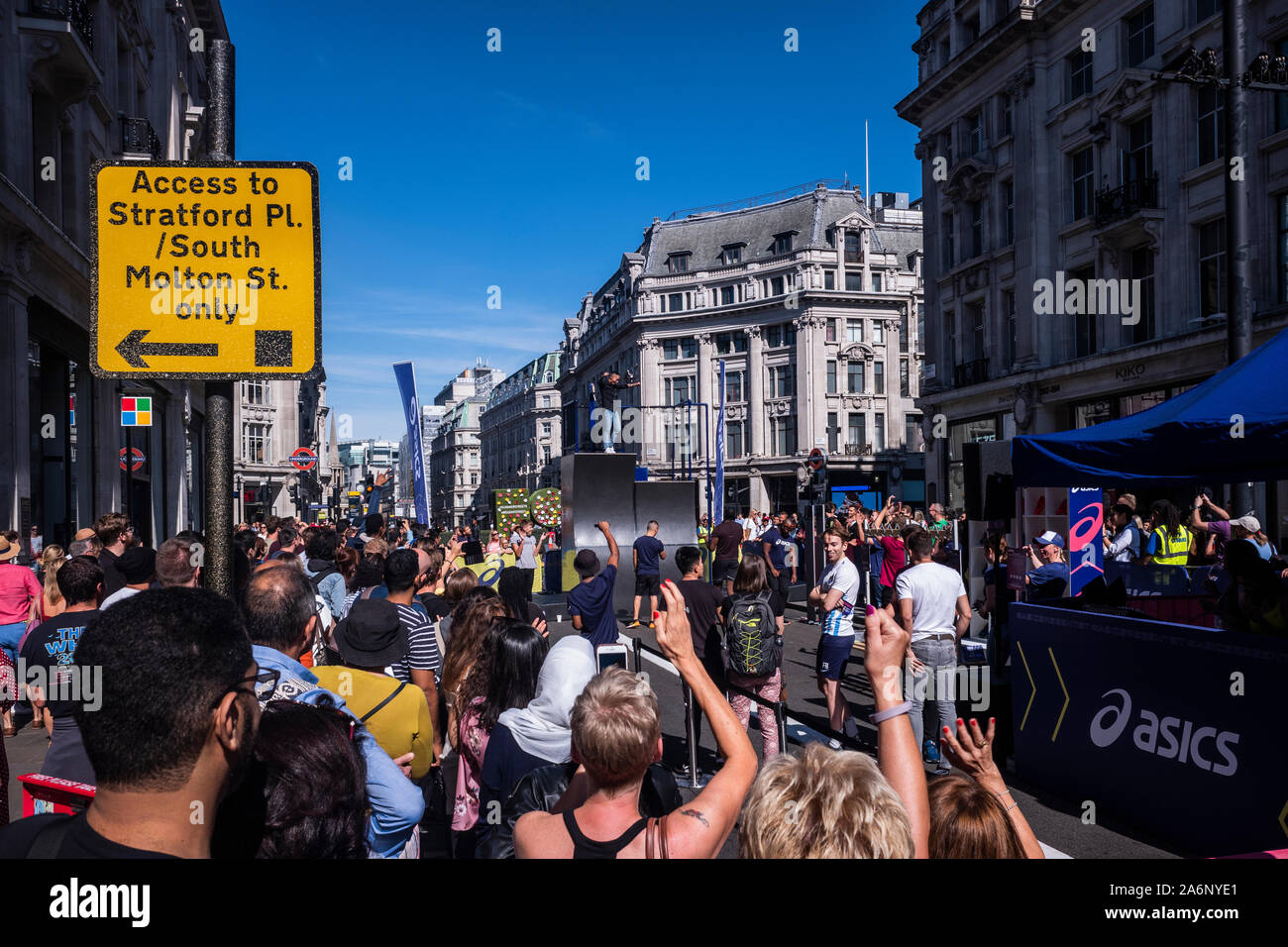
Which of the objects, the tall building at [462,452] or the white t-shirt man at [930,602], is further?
the tall building at [462,452]

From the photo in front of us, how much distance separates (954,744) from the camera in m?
2.71

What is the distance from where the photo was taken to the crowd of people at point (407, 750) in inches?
70.7

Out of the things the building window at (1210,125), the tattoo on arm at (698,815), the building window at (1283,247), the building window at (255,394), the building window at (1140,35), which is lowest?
the tattoo on arm at (698,815)

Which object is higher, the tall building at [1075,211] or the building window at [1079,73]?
the building window at [1079,73]

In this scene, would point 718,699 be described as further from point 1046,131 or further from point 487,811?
point 1046,131

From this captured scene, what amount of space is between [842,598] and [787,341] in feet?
192

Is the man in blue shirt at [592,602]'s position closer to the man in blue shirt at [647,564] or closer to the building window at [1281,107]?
the man in blue shirt at [647,564]

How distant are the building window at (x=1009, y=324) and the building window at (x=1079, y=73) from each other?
6.58 m

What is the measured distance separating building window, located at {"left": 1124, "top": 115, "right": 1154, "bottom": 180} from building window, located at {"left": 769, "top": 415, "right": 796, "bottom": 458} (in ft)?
128

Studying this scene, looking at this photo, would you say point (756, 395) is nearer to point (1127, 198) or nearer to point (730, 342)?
point (730, 342)

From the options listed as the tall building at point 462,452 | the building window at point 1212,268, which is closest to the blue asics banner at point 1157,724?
the building window at point 1212,268

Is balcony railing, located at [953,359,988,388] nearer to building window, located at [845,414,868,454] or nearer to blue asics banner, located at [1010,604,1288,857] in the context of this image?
blue asics banner, located at [1010,604,1288,857]

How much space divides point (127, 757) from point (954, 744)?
2.24m

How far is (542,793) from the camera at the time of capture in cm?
311
